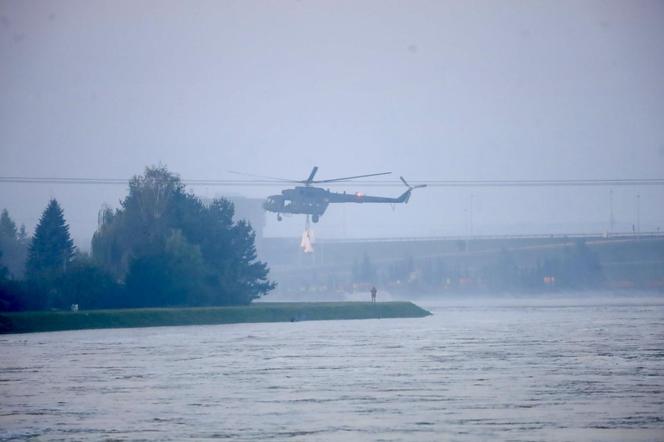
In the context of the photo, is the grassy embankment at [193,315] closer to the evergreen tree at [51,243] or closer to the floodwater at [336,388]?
the floodwater at [336,388]

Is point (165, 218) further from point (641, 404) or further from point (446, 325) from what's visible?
point (641, 404)

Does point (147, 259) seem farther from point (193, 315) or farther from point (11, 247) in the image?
point (11, 247)

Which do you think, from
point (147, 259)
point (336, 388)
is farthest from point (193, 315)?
point (336, 388)

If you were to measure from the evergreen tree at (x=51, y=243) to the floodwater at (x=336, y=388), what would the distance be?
4351 cm

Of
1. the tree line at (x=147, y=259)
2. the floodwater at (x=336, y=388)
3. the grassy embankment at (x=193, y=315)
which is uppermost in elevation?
the tree line at (x=147, y=259)

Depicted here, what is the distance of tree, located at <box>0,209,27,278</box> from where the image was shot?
151000 millimetres

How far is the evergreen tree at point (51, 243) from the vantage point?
119m

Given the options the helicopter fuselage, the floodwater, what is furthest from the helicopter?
the floodwater

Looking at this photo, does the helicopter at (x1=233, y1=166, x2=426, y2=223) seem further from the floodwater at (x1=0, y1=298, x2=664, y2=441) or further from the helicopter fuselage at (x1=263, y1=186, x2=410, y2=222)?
the floodwater at (x1=0, y1=298, x2=664, y2=441)

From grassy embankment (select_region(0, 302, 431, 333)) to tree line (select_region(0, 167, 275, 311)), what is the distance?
4.12m

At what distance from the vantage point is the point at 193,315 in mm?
101938

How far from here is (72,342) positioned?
240 ft

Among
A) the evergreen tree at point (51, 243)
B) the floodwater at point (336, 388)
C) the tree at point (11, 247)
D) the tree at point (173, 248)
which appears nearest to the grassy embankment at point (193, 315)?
the tree at point (173, 248)

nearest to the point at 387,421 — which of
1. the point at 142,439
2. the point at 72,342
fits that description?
the point at 142,439
